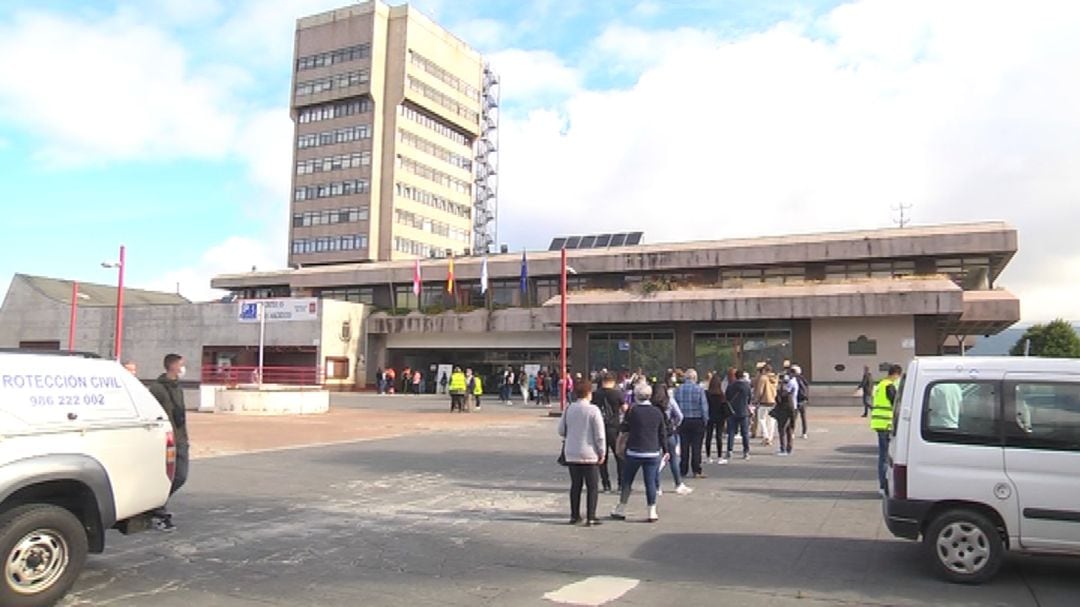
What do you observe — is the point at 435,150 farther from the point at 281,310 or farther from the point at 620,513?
the point at 620,513

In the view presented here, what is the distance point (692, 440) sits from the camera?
12.5 metres

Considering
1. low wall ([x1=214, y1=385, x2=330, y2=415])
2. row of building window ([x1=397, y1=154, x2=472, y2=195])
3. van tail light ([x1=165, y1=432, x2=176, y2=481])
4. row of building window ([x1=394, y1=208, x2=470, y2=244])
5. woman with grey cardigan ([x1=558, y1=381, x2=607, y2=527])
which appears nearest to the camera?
van tail light ([x1=165, y1=432, x2=176, y2=481])

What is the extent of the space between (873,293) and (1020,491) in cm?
3095

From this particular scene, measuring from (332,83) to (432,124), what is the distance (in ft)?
38.6

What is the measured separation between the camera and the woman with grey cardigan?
8.65m

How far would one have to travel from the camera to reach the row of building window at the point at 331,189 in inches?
3282

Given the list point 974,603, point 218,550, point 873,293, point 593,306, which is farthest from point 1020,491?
point 593,306

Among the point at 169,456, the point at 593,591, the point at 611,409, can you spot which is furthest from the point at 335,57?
the point at 593,591

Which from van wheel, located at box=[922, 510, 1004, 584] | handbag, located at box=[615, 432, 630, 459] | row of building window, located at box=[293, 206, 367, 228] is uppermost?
row of building window, located at box=[293, 206, 367, 228]

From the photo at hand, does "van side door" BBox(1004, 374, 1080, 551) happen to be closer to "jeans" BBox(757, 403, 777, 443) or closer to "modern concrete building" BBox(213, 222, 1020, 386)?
"jeans" BBox(757, 403, 777, 443)

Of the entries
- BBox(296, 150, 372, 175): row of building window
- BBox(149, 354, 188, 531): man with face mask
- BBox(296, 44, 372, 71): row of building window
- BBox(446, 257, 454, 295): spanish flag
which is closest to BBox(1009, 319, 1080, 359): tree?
BBox(446, 257, 454, 295): spanish flag

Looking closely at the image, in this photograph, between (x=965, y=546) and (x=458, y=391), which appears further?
(x=458, y=391)

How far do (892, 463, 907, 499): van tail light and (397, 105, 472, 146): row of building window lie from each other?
82.4 m

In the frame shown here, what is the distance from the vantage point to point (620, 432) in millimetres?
10797
